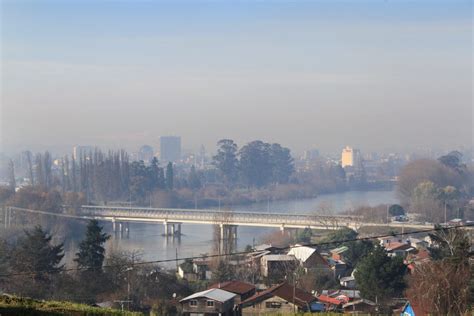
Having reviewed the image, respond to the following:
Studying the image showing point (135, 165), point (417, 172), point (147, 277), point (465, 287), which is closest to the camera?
point (465, 287)

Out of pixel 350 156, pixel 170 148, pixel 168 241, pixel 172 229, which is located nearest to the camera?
pixel 168 241

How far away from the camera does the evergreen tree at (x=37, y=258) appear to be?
11.0m

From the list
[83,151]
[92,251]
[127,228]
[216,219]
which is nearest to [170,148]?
[83,151]

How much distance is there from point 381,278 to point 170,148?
57.6 m

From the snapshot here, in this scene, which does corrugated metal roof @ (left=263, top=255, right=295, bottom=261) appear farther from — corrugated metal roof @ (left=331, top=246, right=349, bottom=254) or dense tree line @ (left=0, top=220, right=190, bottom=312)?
dense tree line @ (left=0, top=220, right=190, bottom=312)

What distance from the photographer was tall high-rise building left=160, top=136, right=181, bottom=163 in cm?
6644

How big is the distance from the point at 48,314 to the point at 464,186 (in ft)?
94.4

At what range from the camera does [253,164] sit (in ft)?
138

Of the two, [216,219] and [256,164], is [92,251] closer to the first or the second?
[216,219]

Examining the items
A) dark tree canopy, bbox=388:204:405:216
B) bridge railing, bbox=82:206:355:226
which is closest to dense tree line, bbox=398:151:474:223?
dark tree canopy, bbox=388:204:405:216

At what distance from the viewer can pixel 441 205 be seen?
77.9ft

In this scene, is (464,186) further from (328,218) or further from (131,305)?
(131,305)

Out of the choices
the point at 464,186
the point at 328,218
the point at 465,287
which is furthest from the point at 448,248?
the point at 464,186

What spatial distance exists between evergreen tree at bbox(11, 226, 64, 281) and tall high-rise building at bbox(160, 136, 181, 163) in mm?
53897
